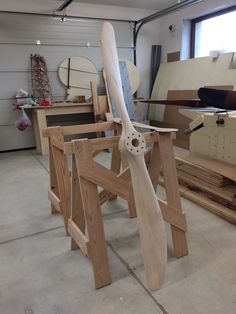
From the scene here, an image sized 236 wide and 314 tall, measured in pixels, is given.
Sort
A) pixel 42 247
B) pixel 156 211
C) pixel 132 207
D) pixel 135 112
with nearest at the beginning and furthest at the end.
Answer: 1. pixel 156 211
2. pixel 42 247
3. pixel 132 207
4. pixel 135 112

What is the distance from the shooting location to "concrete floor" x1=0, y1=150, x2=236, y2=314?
135cm

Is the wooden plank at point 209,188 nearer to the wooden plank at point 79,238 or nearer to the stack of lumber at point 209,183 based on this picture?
the stack of lumber at point 209,183

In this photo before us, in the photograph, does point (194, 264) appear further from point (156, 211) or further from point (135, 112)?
point (135, 112)

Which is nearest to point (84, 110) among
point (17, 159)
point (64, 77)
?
point (64, 77)

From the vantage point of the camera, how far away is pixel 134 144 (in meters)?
1.25

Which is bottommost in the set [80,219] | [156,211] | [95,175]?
[80,219]

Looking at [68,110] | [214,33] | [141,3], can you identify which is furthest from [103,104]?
[214,33]

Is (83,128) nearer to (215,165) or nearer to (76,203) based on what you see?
(76,203)

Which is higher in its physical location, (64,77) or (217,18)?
(217,18)

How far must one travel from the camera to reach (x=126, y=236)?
1990 millimetres

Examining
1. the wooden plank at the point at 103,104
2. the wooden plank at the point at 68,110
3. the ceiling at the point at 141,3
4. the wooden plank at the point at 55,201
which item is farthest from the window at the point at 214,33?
the wooden plank at the point at 55,201

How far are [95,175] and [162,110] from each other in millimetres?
3820

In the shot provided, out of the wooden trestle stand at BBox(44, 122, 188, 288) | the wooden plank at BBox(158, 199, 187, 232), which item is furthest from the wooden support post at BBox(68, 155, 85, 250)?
the wooden plank at BBox(158, 199, 187, 232)

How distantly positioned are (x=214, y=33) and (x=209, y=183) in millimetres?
3350
